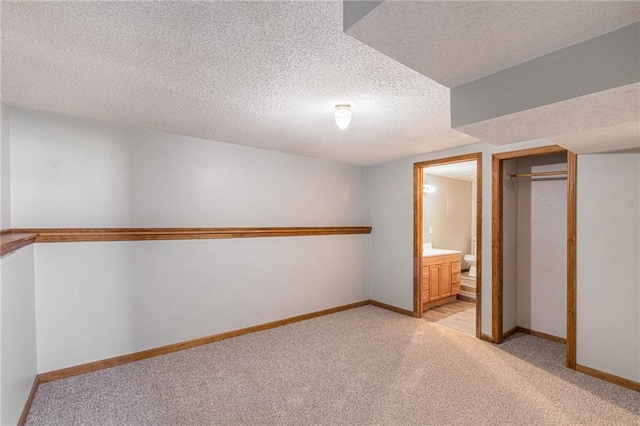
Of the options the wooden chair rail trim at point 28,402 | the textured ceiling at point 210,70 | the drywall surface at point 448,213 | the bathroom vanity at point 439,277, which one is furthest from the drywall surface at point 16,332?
the drywall surface at point 448,213

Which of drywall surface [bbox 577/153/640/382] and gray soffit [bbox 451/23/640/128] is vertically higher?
gray soffit [bbox 451/23/640/128]

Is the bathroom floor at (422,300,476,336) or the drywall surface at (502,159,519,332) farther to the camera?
the bathroom floor at (422,300,476,336)

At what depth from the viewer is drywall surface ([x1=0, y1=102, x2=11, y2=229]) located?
7.47 feet

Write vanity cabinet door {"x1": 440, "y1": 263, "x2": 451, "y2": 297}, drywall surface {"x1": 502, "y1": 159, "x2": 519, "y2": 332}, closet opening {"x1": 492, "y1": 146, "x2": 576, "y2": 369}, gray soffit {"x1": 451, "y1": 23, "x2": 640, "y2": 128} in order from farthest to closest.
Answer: vanity cabinet door {"x1": 440, "y1": 263, "x2": 451, "y2": 297}, drywall surface {"x1": 502, "y1": 159, "x2": 519, "y2": 332}, closet opening {"x1": 492, "y1": 146, "x2": 576, "y2": 369}, gray soffit {"x1": 451, "y1": 23, "x2": 640, "y2": 128}

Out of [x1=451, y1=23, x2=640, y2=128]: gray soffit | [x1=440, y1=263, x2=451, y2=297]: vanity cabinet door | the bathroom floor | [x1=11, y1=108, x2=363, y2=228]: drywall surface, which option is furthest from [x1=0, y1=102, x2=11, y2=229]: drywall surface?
[x1=440, y1=263, x2=451, y2=297]: vanity cabinet door

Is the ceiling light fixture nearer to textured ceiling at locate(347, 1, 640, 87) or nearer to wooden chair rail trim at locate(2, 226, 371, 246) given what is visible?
textured ceiling at locate(347, 1, 640, 87)

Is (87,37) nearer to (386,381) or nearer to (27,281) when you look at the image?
(27,281)

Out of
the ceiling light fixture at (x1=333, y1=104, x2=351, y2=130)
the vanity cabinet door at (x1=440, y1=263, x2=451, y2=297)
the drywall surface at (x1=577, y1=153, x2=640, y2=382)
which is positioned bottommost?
the vanity cabinet door at (x1=440, y1=263, x2=451, y2=297)

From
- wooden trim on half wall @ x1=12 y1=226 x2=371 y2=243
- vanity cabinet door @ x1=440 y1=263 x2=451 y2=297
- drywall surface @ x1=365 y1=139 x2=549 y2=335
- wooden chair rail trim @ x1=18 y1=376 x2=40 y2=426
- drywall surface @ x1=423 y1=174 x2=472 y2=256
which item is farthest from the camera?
drywall surface @ x1=423 y1=174 x2=472 y2=256

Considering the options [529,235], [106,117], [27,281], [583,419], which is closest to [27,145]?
[106,117]

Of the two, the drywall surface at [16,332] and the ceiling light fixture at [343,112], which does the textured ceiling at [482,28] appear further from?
the drywall surface at [16,332]

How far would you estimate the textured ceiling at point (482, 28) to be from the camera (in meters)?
0.87

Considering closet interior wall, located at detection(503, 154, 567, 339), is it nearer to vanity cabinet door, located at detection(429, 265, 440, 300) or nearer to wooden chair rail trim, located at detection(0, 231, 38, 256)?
vanity cabinet door, located at detection(429, 265, 440, 300)

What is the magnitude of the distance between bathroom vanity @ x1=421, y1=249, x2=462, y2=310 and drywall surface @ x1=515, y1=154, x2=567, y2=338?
1195 millimetres
